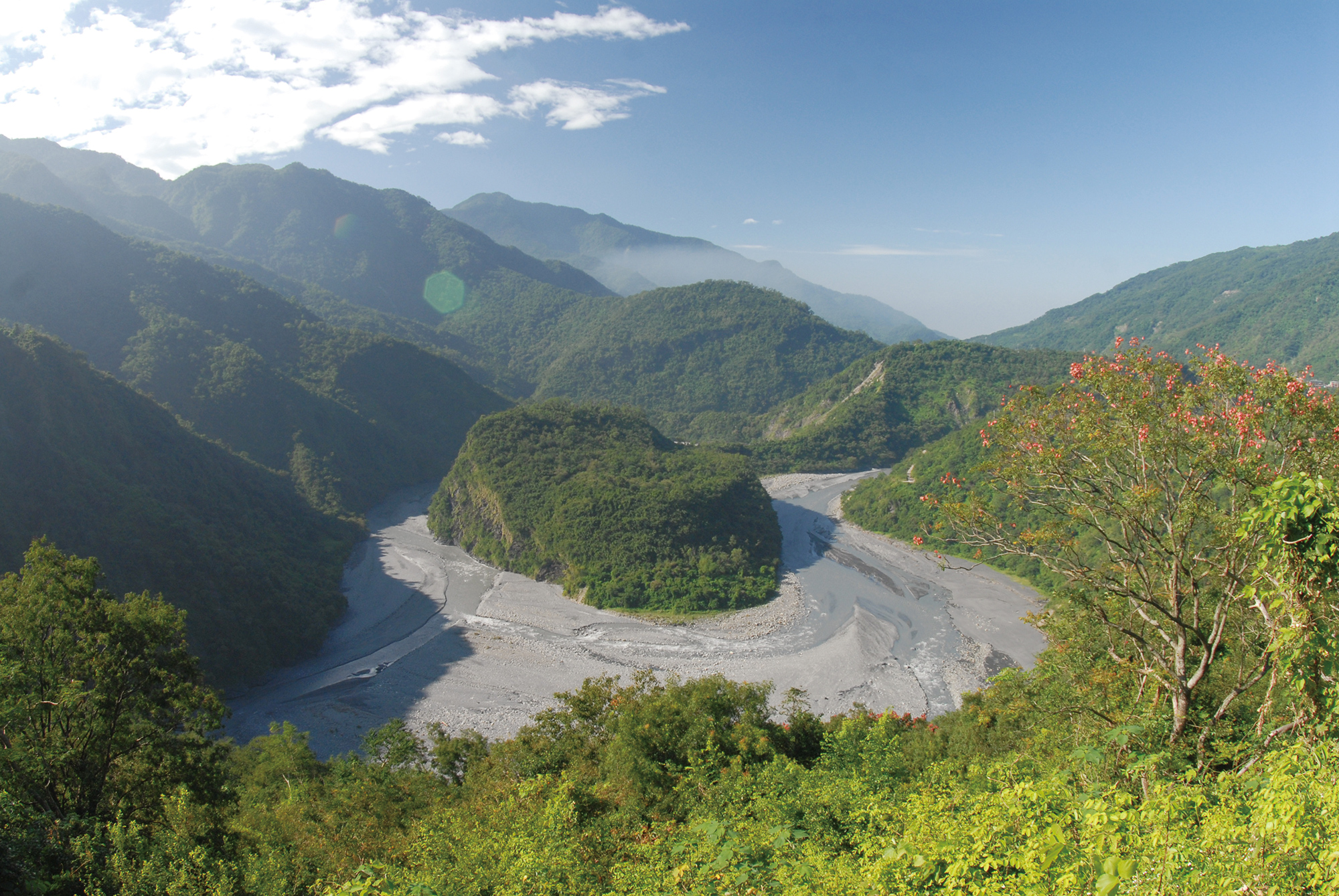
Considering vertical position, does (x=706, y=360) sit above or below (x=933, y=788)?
above

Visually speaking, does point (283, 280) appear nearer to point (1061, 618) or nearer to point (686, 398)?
point (686, 398)

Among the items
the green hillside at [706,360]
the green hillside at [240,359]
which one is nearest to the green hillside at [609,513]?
the green hillside at [240,359]

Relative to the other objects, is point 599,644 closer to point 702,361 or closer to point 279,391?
point 279,391

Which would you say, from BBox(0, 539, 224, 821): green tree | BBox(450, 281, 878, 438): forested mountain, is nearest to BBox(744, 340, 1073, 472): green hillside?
BBox(450, 281, 878, 438): forested mountain

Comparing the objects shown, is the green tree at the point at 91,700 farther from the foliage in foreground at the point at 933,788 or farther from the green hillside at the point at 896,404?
the green hillside at the point at 896,404

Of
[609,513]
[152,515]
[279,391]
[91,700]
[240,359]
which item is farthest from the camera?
[279,391]

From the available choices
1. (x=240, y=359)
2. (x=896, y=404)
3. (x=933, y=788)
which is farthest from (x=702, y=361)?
(x=933, y=788)

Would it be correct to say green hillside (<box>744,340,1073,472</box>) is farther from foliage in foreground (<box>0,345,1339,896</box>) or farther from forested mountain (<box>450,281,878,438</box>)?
foliage in foreground (<box>0,345,1339,896</box>)
